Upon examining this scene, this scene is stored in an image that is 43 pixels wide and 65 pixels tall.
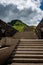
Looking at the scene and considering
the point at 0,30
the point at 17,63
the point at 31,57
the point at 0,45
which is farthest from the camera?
the point at 0,30

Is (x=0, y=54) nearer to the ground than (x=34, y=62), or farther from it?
farther from it

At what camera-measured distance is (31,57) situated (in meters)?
6.44

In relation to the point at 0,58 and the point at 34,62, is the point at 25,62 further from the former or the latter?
the point at 0,58

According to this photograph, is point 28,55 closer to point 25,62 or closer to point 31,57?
point 31,57

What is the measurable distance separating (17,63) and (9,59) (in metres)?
0.45

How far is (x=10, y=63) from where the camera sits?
231 inches

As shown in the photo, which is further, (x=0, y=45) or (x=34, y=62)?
(x=0, y=45)

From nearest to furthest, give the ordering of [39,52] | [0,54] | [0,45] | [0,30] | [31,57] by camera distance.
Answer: [0,54] < [31,57] < [39,52] < [0,45] < [0,30]

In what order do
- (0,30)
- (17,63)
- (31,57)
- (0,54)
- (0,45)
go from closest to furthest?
(0,54) < (17,63) < (31,57) < (0,45) < (0,30)

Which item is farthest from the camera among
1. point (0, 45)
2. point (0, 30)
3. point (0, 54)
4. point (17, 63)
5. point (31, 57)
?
point (0, 30)

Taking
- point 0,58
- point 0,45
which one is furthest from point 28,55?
point 0,45

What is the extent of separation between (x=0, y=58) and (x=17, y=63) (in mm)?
1130

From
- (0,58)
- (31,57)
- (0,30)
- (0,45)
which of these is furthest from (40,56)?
(0,30)

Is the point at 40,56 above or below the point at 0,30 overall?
below
